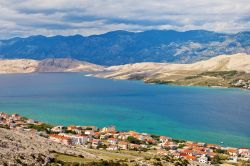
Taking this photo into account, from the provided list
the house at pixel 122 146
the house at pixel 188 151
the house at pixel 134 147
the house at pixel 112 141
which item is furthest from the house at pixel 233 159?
the house at pixel 112 141

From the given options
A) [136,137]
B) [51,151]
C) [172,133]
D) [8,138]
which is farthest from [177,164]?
[172,133]

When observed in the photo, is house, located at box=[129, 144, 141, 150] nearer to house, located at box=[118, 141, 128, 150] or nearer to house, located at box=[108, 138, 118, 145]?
house, located at box=[118, 141, 128, 150]

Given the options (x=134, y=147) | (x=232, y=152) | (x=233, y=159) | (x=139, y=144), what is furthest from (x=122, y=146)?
(x=232, y=152)

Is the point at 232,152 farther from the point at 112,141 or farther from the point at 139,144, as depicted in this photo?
the point at 112,141

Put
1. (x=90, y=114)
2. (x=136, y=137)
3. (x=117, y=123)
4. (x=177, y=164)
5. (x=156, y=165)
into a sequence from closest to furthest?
(x=156, y=165) → (x=177, y=164) → (x=136, y=137) → (x=117, y=123) → (x=90, y=114)

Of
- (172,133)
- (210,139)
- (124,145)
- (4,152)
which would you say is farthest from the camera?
(172,133)

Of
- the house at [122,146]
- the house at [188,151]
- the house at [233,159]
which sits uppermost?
the house at [122,146]

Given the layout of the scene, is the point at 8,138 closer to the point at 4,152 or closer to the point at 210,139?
the point at 4,152

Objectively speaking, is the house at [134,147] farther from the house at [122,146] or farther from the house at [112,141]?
the house at [112,141]
